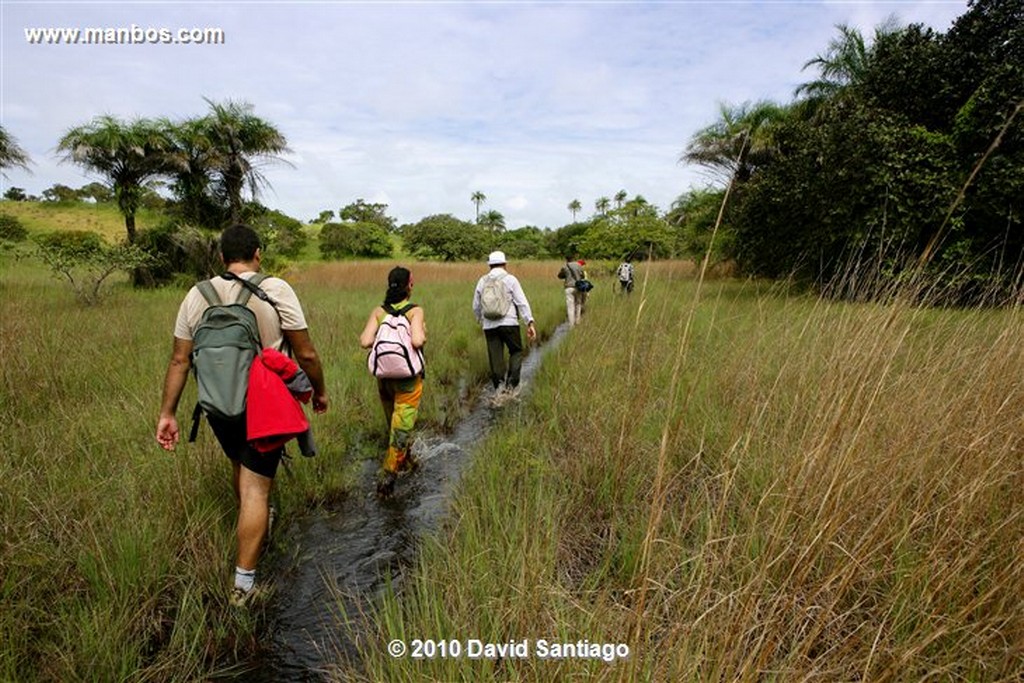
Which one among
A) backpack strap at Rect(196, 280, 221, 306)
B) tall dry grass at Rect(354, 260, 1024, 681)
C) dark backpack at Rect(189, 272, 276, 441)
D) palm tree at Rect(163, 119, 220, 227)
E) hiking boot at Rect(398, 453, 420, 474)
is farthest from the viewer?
palm tree at Rect(163, 119, 220, 227)

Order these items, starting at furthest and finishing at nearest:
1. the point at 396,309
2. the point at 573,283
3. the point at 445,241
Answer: the point at 445,241 < the point at 573,283 < the point at 396,309

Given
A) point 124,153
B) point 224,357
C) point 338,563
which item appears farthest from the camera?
point 124,153

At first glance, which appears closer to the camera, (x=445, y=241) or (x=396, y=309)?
(x=396, y=309)

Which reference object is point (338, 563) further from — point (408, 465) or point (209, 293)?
point (209, 293)

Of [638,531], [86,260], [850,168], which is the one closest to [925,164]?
[850,168]

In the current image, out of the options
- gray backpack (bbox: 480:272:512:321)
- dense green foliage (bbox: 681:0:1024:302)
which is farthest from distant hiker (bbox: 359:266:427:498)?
dense green foliage (bbox: 681:0:1024:302)

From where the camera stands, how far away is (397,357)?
3559 mm

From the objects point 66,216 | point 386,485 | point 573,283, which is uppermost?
point 66,216

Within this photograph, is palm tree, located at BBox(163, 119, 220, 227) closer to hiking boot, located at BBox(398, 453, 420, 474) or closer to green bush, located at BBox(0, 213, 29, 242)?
green bush, located at BBox(0, 213, 29, 242)

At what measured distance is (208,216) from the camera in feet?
60.1

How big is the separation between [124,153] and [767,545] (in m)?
22.0

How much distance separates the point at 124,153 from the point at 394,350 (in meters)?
19.3

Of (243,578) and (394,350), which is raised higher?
(394,350)

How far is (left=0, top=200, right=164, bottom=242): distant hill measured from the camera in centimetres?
3238
